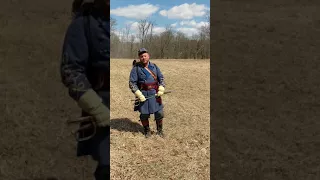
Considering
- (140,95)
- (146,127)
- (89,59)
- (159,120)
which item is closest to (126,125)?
(146,127)

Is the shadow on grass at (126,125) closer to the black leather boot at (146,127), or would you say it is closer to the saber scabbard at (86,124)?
the black leather boot at (146,127)

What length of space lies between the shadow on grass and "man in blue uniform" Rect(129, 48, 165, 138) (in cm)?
70

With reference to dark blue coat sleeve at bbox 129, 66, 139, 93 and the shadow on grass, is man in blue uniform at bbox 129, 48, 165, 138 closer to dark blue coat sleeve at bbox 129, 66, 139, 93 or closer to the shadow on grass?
dark blue coat sleeve at bbox 129, 66, 139, 93

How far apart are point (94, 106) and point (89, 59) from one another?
241mm

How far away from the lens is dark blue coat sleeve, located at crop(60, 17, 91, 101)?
1724 mm

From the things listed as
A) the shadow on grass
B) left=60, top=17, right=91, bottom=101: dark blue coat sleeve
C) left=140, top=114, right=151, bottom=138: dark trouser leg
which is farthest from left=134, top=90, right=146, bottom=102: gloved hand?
left=60, top=17, right=91, bottom=101: dark blue coat sleeve

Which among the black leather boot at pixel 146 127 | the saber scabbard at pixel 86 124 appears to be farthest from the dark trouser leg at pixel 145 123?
the saber scabbard at pixel 86 124

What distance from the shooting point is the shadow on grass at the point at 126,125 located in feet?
19.1

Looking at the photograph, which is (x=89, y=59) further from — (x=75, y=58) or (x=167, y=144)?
(x=167, y=144)

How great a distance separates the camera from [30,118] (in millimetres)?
5641

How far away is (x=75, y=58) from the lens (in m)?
1.73

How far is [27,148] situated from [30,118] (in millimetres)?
1325
